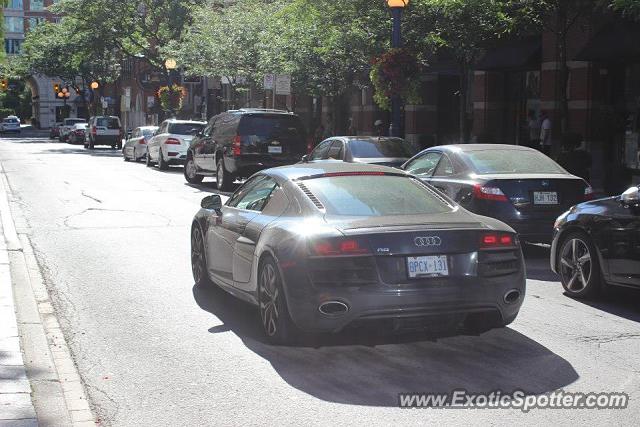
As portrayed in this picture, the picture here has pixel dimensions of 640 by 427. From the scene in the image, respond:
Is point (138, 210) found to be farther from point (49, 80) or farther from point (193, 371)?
point (49, 80)

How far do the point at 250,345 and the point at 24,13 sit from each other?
123693 millimetres

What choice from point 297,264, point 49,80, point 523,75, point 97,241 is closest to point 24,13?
point 49,80

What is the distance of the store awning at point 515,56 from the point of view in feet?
83.0

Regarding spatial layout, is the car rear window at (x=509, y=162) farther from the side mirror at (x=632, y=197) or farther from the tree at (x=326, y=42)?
Answer: the tree at (x=326, y=42)

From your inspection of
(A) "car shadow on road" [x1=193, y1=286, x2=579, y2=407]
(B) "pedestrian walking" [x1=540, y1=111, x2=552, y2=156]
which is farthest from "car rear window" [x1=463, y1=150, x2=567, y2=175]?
(B) "pedestrian walking" [x1=540, y1=111, x2=552, y2=156]

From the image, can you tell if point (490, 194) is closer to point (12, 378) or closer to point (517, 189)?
point (517, 189)

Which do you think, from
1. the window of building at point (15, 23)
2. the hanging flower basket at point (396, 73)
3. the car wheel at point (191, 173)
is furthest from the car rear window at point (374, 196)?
the window of building at point (15, 23)

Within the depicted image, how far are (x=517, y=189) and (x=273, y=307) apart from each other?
5.50 meters

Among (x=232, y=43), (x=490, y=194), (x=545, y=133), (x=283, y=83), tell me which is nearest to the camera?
(x=490, y=194)

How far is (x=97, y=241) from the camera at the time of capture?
45.6 ft

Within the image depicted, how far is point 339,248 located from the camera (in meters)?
6.72

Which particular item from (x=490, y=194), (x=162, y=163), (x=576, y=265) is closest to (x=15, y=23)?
(x=162, y=163)

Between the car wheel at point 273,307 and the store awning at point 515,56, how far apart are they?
19.3 m
